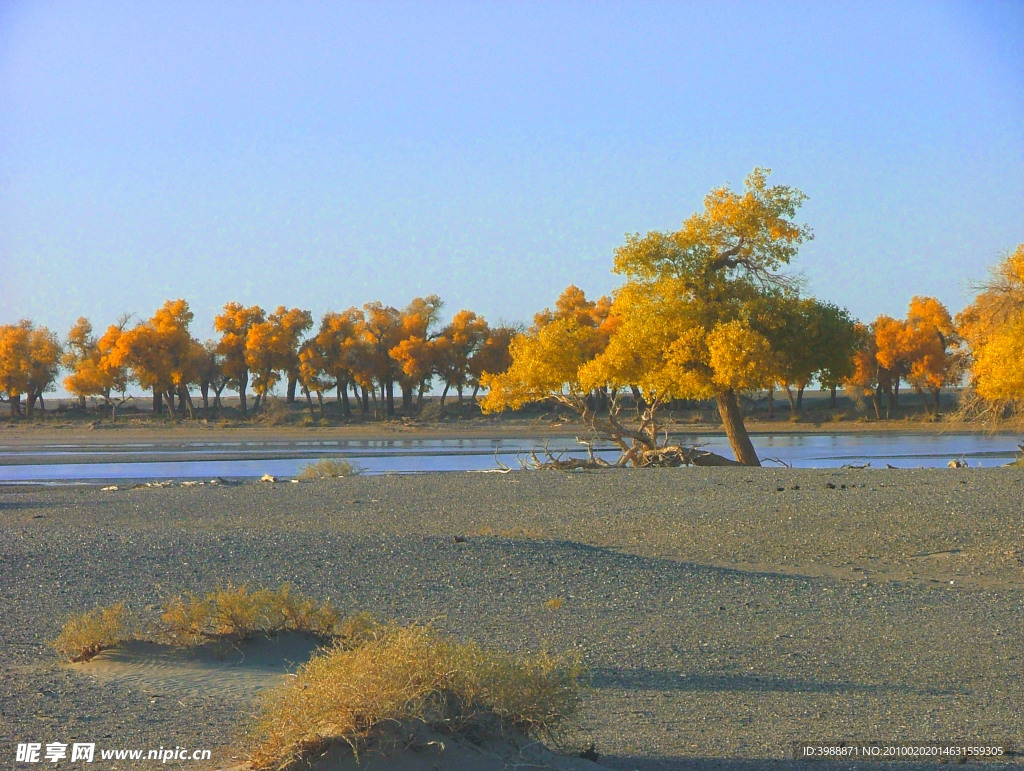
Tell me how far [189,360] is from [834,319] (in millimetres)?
50553

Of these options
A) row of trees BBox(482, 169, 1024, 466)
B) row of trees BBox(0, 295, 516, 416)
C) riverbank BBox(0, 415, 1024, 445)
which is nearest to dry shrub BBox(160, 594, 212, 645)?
row of trees BBox(482, 169, 1024, 466)

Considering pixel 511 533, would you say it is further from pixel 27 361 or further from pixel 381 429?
pixel 27 361

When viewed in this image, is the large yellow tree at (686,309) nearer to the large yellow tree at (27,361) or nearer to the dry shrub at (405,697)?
the dry shrub at (405,697)

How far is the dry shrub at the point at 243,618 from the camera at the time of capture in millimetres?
7762

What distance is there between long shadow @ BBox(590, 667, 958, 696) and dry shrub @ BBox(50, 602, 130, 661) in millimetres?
3622

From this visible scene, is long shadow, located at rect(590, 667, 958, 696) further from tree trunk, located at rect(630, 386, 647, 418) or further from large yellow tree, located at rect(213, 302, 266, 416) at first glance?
large yellow tree, located at rect(213, 302, 266, 416)

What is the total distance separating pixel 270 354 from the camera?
67.3 m

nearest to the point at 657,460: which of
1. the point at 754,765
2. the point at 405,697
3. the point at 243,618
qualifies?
the point at 243,618

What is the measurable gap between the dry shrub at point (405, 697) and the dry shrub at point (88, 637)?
2836 millimetres

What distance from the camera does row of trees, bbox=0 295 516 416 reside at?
6612cm

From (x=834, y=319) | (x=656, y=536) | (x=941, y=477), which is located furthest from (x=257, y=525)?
(x=834, y=319)

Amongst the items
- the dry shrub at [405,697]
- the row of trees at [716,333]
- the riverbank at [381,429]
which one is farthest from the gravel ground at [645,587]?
the riverbank at [381,429]

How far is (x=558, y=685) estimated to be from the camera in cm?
527

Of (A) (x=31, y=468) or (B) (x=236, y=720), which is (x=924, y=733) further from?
(A) (x=31, y=468)
